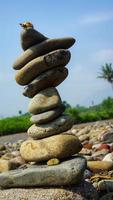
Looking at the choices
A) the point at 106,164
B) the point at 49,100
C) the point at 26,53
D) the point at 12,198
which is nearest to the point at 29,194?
the point at 12,198

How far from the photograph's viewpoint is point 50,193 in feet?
24.2

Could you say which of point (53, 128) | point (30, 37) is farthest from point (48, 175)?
point (30, 37)

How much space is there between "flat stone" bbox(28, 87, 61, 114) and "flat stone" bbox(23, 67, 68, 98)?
7 centimetres

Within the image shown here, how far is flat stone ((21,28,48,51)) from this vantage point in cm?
786

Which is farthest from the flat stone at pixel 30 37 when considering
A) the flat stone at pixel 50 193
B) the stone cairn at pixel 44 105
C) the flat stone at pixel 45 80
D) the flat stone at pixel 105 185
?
the flat stone at pixel 105 185

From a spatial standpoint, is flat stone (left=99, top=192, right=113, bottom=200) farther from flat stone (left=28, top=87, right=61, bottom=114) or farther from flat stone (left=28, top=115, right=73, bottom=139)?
flat stone (left=28, top=87, right=61, bottom=114)

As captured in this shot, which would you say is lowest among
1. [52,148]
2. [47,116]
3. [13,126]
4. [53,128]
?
[13,126]

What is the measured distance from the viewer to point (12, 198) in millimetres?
7445

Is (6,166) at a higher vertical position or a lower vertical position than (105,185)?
higher

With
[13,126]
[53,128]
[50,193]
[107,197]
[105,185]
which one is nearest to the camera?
[50,193]

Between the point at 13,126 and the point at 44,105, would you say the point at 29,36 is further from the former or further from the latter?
the point at 13,126

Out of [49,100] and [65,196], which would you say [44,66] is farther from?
[65,196]

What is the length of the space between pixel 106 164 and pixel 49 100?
2.96 metres

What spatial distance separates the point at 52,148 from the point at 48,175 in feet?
1.30
